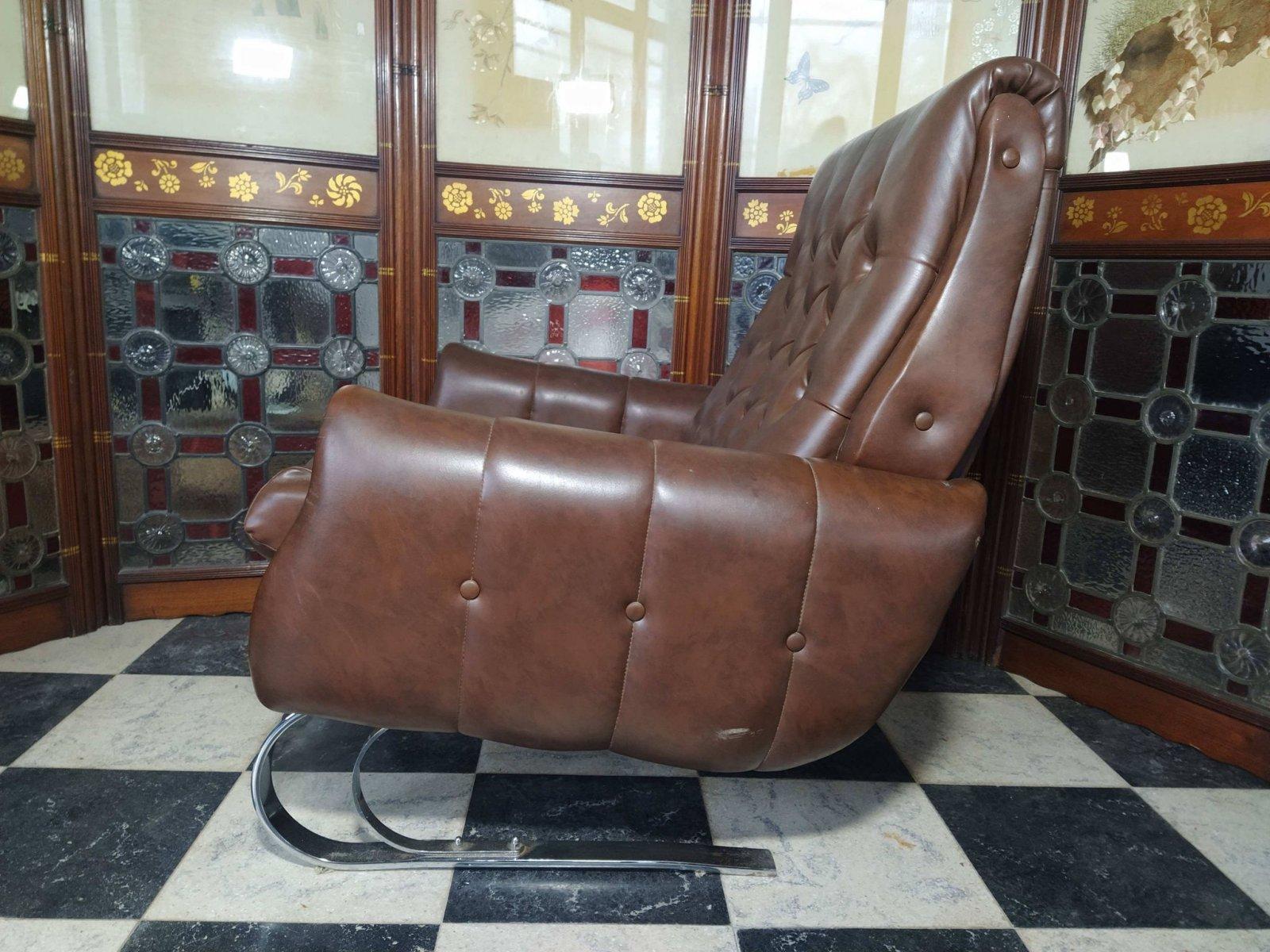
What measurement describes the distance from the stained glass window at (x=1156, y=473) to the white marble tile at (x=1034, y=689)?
0.40ft

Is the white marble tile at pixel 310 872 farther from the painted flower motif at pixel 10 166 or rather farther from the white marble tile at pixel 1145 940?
the painted flower motif at pixel 10 166

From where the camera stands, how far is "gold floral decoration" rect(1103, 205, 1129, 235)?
1.72 metres

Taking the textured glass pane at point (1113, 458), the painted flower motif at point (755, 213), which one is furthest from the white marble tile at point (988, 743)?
the painted flower motif at point (755, 213)

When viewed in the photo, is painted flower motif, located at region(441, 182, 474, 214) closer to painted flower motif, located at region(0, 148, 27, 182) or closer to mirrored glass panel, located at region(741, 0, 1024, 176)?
mirrored glass panel, located at region(741, 0, 1024, 176)

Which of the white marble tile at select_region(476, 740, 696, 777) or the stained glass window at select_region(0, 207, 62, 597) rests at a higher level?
the stained glass window at select_region(0, 207, 62, 597)

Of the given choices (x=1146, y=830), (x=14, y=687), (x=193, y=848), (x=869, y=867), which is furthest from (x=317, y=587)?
(x=1146, y=830)

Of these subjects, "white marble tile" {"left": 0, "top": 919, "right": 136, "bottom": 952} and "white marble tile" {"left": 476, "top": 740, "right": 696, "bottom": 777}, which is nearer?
"white marble tile" {"left": 0, "top": 919, "right": 136, "bottom": 952}

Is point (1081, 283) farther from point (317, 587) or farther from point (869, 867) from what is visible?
point (317, 587)

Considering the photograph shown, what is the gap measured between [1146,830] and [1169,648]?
46 centimetres

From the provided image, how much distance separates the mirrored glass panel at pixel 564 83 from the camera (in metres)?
2.03

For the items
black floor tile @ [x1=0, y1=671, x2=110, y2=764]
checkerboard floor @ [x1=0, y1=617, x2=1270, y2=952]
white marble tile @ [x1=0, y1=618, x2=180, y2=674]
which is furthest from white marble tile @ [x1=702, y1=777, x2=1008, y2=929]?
white marble tile @ [x1=0, y1=618, x2=180, y2=674]

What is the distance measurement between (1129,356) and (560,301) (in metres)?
1.26

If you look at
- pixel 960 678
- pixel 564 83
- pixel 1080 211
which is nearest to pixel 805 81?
pixel 564 83

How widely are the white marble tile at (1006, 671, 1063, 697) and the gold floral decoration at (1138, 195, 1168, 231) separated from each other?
0.97 m
